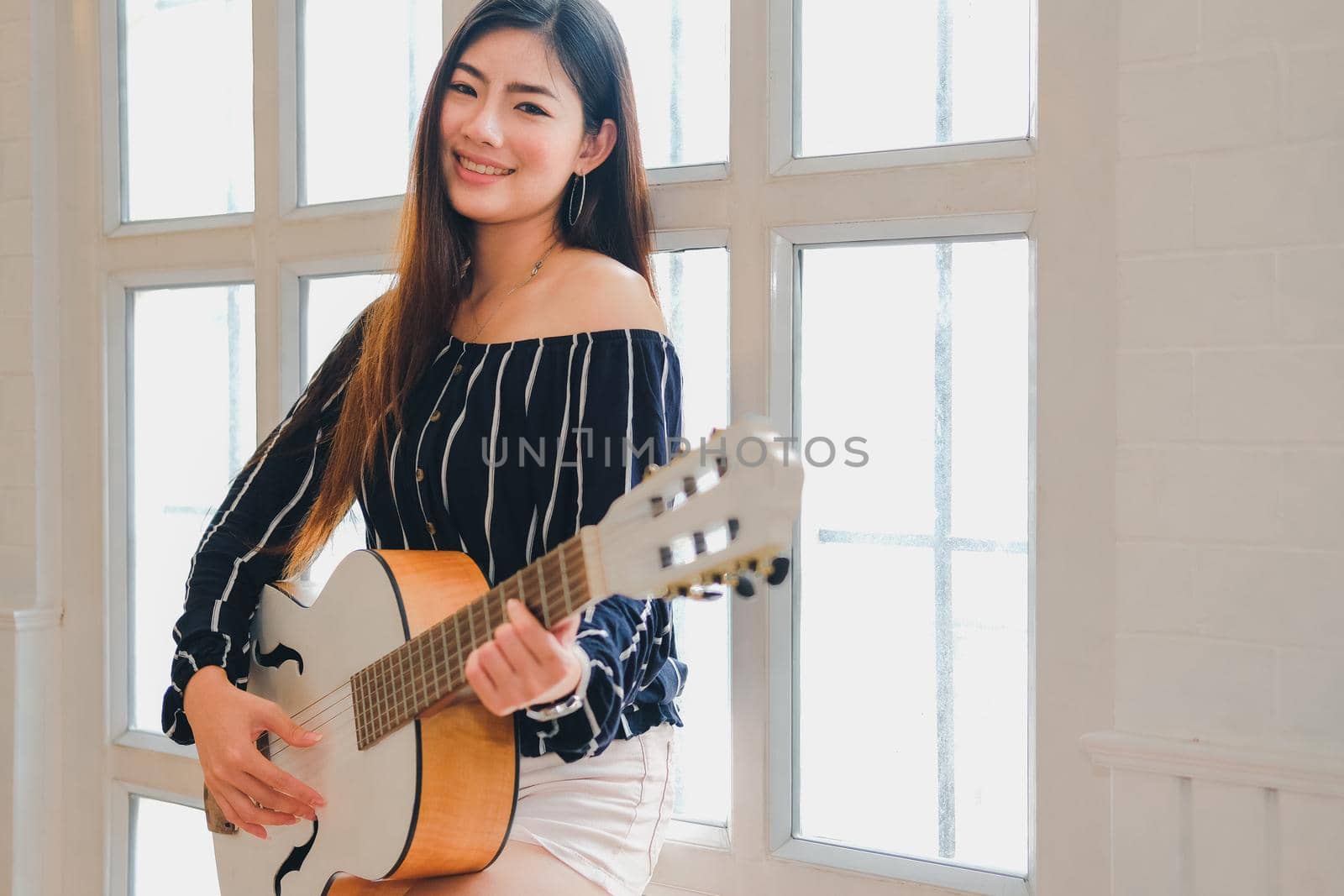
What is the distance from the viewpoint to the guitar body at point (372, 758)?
104 cm

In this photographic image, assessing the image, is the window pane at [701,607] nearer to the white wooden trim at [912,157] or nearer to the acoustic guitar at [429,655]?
the white wooden trim at [912,157]

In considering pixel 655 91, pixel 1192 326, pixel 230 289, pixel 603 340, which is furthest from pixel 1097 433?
pixel 230 289

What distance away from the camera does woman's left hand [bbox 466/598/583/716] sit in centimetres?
91

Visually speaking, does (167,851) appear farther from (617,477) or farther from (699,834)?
(617,477)

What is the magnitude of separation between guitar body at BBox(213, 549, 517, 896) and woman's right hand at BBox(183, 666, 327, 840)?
2 centimetres

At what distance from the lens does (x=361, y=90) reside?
1.84 metres

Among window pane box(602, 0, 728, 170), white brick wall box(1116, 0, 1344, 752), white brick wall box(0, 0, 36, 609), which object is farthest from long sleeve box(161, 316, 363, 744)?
white brick wall box(1116, 0, 1344, 752)

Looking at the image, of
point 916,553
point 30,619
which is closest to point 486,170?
point 916,553

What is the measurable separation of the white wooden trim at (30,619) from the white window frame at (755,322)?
0.04 meters

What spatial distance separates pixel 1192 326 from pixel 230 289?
65.4 inches

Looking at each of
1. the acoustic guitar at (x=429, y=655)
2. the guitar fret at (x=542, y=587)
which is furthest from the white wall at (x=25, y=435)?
the guitar fret at (x=542, y=587)

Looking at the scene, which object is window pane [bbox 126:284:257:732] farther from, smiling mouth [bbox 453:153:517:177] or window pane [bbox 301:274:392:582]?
smiling mouth [bbox 453:153:517:177]

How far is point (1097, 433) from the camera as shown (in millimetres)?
1259

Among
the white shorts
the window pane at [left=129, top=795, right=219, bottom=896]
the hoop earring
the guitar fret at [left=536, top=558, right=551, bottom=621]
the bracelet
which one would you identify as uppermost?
the hoop earring
